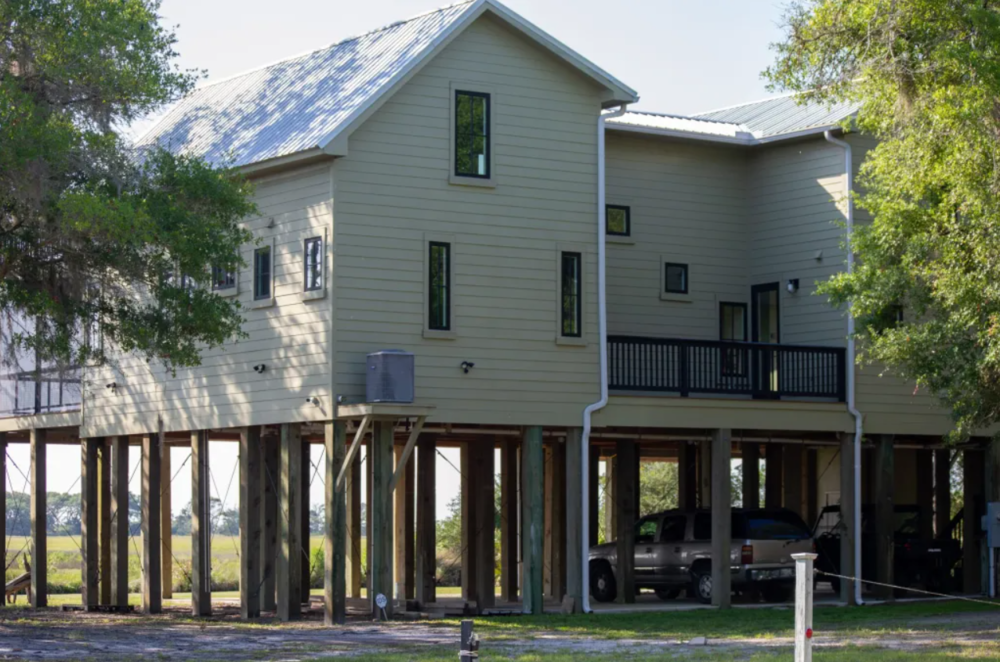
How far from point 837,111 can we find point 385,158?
8.96 metres

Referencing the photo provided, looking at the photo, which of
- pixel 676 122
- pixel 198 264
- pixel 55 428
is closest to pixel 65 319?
pixel 198 264

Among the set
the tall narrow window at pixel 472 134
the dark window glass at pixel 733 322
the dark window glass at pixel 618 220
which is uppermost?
the tall narrow window at pixel 472 134

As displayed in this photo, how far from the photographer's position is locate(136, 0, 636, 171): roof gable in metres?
25.8

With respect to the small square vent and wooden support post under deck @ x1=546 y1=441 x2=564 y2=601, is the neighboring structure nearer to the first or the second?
wooden support post under deck @ x1=546 y1=441 x2=564 y2=601

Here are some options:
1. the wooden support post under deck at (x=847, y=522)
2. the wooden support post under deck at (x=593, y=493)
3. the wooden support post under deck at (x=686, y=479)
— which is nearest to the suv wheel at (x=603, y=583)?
the wooden support post under deck at (x=593, y=493)

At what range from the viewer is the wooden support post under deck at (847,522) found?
96.5 feet

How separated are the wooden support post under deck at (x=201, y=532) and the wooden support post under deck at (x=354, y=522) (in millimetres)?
2374

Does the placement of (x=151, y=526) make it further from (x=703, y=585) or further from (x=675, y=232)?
(x=675, y=232)

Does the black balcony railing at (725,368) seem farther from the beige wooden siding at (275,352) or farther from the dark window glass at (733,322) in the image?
the beige wooden siding at (275,352)

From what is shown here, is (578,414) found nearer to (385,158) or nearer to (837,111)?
(385,158)

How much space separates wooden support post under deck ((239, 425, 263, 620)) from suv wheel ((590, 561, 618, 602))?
7012mm

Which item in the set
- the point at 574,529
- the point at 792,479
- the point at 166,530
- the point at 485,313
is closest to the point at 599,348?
the point at 485,313

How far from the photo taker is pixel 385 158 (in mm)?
25812

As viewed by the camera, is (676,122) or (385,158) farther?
(676,122)
